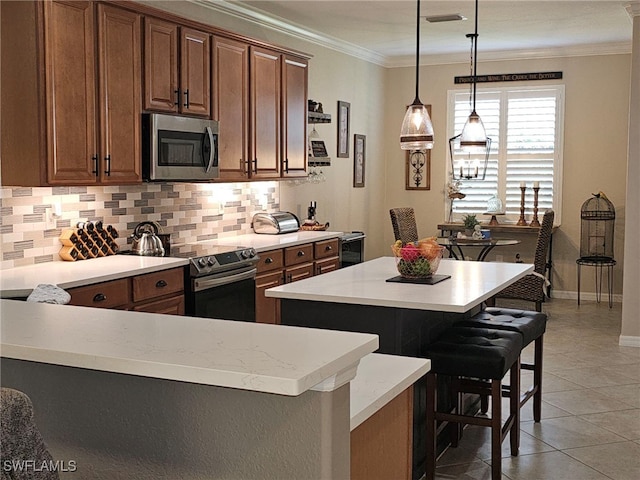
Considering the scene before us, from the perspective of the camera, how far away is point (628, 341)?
20.3ft

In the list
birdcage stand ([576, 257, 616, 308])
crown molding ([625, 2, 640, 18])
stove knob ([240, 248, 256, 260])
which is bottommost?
birdcage stand ([576, 257, 616, 308])

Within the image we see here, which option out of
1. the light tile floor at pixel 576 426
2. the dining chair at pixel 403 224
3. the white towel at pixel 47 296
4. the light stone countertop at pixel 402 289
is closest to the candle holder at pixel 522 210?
the dining chair at pixel 403 224

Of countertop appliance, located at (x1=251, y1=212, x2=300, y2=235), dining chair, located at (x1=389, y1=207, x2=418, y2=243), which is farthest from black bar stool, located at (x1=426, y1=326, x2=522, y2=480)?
dining chair, located at (x1=389, y1=207, x2=418, y2=243)

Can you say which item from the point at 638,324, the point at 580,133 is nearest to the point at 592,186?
the point at 580,133

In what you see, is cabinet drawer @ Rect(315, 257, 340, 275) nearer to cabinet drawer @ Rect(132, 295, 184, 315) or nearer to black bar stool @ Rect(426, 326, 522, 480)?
cabinet drawer @ Rect(132, 295, 184, 315)

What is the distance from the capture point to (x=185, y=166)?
16.5ft

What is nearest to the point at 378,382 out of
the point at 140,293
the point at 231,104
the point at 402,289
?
the point at 402,289

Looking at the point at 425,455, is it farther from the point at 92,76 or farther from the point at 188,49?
the point at 188,49

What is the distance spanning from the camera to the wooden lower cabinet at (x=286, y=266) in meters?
5.47

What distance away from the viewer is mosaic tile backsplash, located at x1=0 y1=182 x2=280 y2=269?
4.24 m

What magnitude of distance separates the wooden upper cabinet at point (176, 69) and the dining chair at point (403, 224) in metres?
2.73

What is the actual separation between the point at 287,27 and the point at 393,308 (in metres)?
4.11

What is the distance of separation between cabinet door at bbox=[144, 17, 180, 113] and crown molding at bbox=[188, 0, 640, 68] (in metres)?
0.88

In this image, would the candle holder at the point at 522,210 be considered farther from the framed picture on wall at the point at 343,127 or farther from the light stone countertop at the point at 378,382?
the light stone countertop at the point at 378,382
